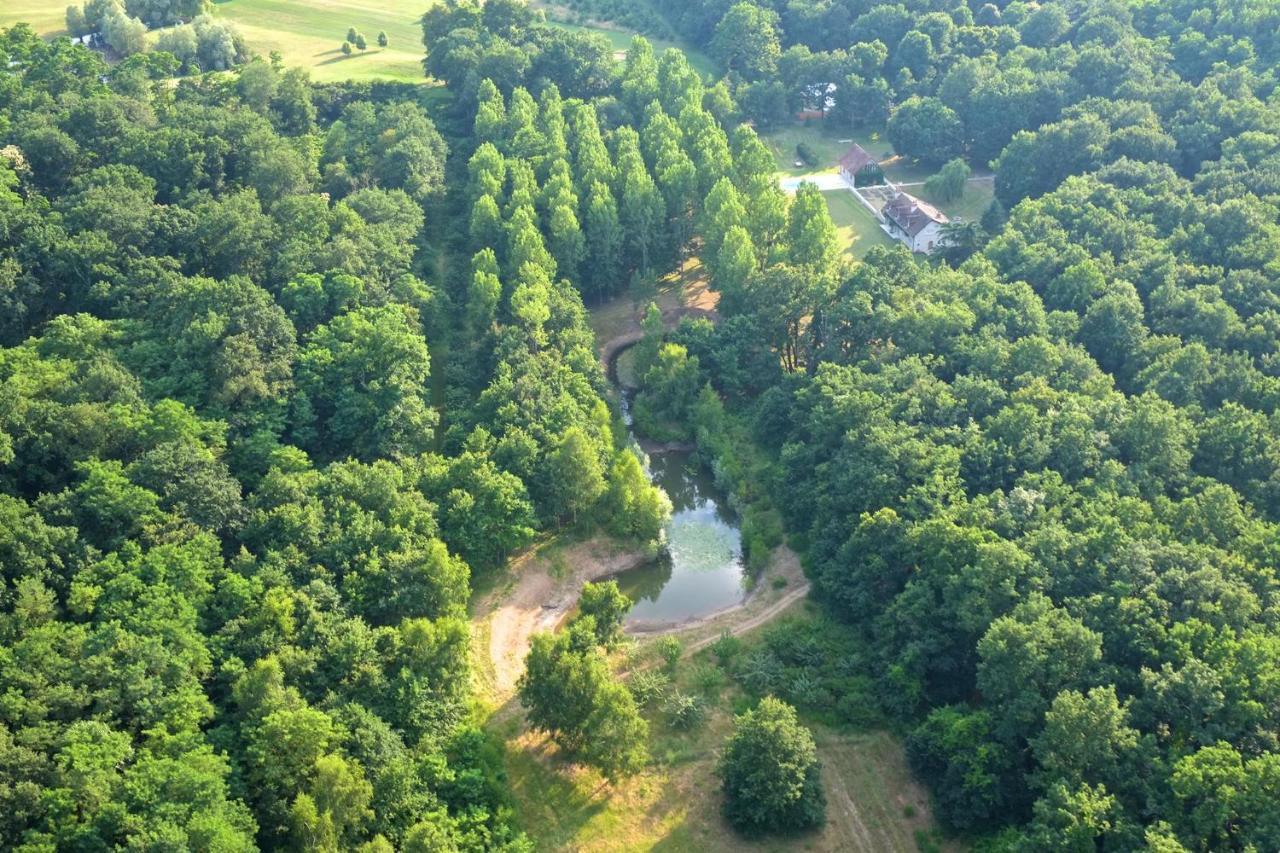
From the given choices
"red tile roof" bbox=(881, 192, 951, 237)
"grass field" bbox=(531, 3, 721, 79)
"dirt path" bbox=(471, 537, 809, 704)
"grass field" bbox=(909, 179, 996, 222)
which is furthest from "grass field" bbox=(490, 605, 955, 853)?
"grass field" bbox=(531, 3, 721, 79)

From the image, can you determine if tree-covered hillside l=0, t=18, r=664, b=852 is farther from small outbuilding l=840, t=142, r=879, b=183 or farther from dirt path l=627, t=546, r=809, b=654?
small outbuilding l=840, t=142, r=879, b=183

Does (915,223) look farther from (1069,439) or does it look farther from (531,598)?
(531,598)

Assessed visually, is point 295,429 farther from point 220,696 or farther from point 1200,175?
point 1200,175

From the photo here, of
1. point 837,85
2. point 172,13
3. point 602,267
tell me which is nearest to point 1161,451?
point 602,267

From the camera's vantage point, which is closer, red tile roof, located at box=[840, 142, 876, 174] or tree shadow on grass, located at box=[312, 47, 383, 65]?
red tile roof, located at box=[840, 142, 876, 174]

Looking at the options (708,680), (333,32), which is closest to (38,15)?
(333,32)
